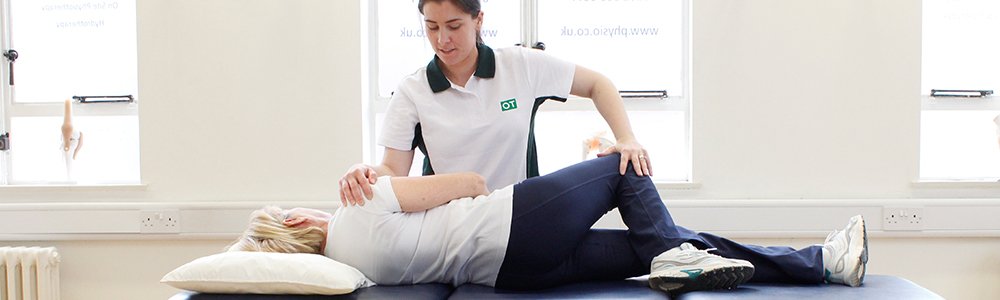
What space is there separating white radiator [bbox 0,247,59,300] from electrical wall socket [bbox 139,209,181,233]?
1.18 feet

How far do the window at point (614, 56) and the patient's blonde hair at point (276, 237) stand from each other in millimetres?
1126

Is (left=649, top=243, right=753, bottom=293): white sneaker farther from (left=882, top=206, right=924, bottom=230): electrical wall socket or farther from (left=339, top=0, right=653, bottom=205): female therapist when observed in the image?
(left=882, top=206, right=924, bottom=230): electrical wall socket

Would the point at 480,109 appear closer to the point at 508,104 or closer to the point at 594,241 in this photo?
the point at 508,104

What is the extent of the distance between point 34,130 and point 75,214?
490 mm

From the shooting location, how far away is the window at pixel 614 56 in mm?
3104

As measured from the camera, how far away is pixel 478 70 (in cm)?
216

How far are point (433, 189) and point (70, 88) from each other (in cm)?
208

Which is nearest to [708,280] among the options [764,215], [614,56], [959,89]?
[764,215]

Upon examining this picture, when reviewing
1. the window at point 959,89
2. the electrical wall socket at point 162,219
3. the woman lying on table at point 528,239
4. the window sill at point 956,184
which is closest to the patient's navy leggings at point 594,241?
the woman lying on table at point 528,239

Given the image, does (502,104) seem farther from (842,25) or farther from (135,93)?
(135,93)

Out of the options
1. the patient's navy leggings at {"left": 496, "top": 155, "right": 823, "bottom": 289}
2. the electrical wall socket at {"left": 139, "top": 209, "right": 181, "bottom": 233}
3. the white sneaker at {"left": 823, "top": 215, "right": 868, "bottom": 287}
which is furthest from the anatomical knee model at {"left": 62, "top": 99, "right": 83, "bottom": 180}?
the white sneaker at {"left": 823, "top": 215, "right": 868, "bottom": 287}

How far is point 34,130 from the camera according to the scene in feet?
10.7

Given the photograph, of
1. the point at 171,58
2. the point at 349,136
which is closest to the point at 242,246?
the point at 349,136

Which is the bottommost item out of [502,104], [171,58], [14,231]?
[14,231]
